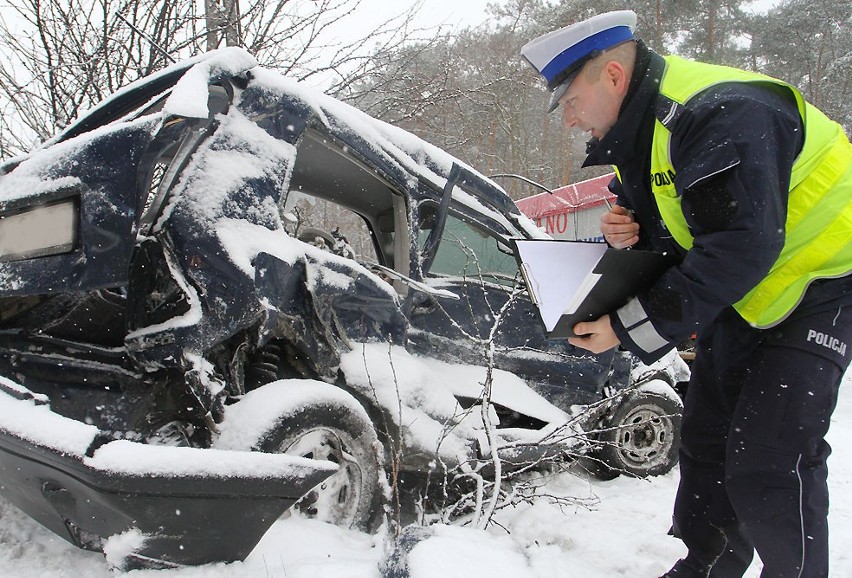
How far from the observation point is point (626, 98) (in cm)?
195

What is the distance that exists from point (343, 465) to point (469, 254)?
1689mm

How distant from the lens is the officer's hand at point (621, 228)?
228 cm

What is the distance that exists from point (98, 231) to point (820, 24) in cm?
2549

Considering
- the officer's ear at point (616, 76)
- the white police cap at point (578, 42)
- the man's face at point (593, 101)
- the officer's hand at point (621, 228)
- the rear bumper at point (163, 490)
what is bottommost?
the rear bumper at point (163, 490)

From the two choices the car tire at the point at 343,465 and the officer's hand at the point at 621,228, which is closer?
the officer's hand at the point at 621,228

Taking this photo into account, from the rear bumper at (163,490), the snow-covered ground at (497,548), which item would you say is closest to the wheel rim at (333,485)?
the snow-covered ground at (497,548)

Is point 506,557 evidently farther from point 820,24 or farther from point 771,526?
point 820,24

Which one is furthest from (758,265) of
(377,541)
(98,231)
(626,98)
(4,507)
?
(4,507)

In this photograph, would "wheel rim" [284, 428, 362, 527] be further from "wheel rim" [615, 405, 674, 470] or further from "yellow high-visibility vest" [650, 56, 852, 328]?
"wheel rim" [615, 405, 674, 470]

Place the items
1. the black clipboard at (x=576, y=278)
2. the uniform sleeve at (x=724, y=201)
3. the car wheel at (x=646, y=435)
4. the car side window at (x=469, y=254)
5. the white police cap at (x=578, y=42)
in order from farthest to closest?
1. the car wheel at (x=646, y=435)
2. the car side window at (x=469, y=254)
3. the white police cap at (x=578, y=42)
4. the black clipboard at (x=576, y=278)
5. the uniform sleeve at (x=724, y=201)

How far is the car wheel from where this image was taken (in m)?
4.48

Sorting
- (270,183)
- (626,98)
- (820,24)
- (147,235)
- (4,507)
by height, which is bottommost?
(4,507)

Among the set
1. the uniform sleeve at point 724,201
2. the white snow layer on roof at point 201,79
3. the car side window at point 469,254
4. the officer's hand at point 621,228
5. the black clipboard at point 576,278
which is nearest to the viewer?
the uniform sleeve at point 724,201

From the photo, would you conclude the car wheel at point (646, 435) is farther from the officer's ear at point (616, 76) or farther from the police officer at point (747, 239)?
the officer's ear at point (616, 76)
